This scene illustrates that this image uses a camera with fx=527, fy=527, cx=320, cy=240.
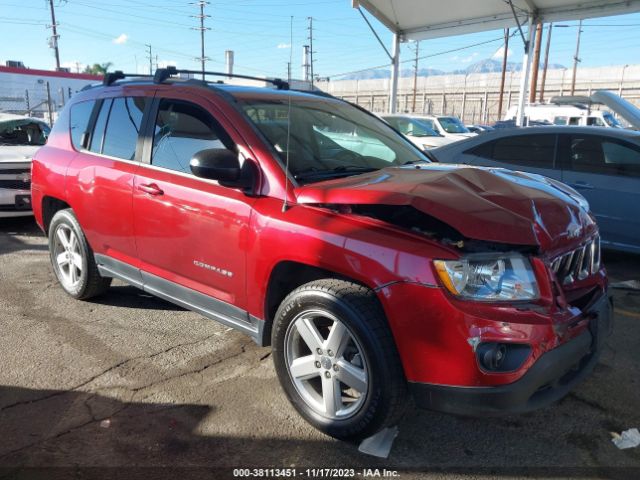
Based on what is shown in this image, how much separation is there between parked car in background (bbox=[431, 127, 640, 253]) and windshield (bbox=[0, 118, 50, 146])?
6521 mm

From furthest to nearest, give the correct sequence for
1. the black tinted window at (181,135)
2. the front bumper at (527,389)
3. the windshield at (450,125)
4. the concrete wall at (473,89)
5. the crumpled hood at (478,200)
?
the concrete wall at (473,89) → the windshield at (450,125) → the black tinted window at (181,135) → the crumpled hood at (478,200) → the front bumper at (527,389)

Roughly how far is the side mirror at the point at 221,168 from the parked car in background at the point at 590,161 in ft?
10.8

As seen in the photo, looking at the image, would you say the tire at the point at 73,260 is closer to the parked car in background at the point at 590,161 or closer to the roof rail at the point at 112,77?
the roof rail at the point at 112,77

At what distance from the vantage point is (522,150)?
6.40 meters

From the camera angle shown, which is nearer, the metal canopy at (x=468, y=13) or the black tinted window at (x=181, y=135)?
the black tinted window at (x=181, y=135)

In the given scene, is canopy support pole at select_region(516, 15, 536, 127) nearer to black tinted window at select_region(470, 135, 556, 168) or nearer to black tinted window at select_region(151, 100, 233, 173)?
black tinted window at select_region(470, 135, 556, 168)

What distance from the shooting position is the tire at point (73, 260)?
4.39 meters

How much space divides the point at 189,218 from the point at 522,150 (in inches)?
182

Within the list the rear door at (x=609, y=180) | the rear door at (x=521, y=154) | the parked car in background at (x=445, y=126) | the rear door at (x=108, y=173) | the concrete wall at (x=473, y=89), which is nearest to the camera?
the rear door at (x=108, y=173)

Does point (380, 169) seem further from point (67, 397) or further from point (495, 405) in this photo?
point (67, 397)

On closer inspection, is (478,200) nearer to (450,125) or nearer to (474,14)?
(474,14)

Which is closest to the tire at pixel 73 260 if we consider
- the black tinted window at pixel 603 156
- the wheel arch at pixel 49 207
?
the wheel arch at pixel 49 207

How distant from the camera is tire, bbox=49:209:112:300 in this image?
439 cm

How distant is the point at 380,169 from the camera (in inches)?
135
